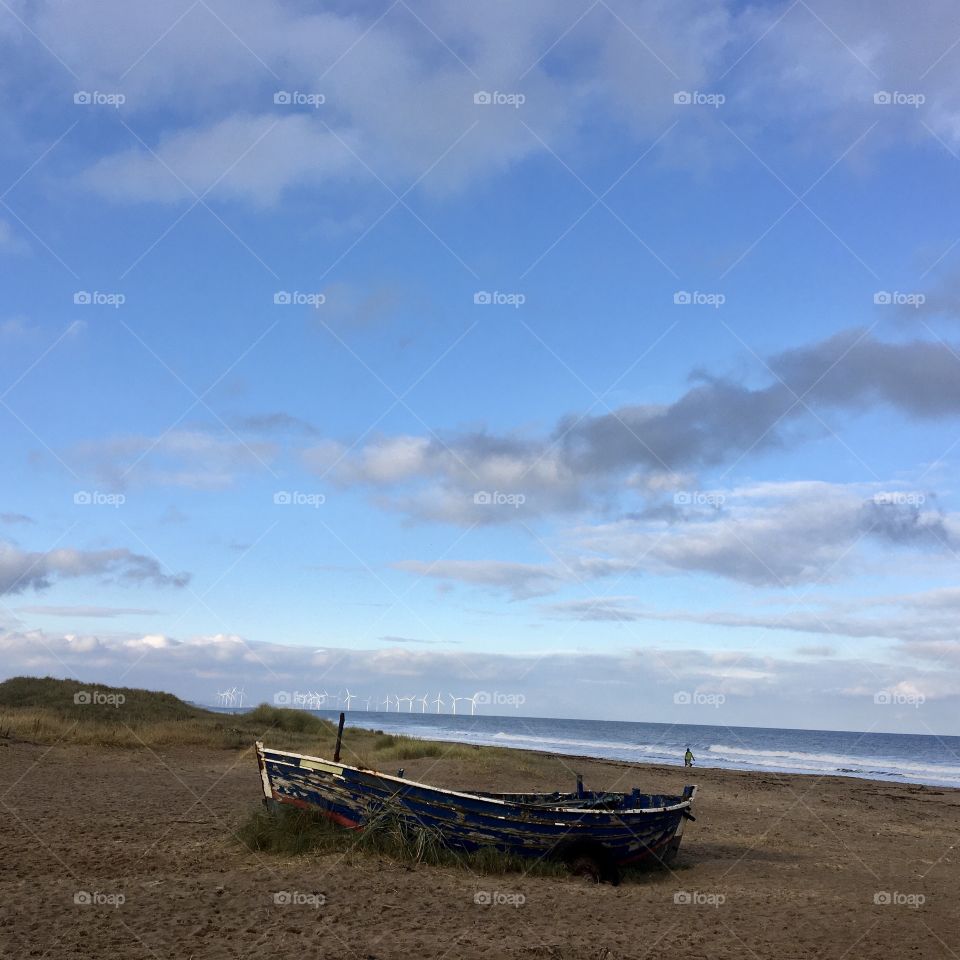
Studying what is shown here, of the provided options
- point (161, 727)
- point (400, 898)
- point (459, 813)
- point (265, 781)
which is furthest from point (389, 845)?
point (161, 727)

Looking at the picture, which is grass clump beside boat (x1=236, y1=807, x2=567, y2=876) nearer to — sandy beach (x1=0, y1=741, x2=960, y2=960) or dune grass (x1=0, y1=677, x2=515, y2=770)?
sandy beach (x1=0, y1=741, x2=960, y2=960)

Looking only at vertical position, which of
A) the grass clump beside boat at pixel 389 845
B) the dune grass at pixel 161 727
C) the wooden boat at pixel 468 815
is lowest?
the dune grass at pixel 161 727

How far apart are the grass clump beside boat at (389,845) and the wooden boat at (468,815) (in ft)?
0.26

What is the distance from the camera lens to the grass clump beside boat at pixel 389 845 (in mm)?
10594

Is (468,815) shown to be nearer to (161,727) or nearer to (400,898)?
(400,898)

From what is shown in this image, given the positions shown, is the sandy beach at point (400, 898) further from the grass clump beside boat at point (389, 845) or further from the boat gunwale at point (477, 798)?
the boat gunwale at point (477, 798)

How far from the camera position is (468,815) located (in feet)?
35.3

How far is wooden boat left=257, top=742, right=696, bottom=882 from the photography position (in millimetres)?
10750

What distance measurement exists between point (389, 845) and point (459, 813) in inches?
36.0

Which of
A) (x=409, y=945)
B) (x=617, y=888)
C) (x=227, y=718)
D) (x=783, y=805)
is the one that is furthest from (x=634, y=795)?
(x=227, y=718)

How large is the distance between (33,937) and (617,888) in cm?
633

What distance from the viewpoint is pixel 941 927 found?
942 centimetres

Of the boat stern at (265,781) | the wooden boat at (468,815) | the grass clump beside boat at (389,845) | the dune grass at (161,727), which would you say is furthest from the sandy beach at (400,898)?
the dune grass at (161,727)

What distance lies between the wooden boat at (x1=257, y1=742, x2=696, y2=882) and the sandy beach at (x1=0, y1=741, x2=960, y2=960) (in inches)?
15.2
